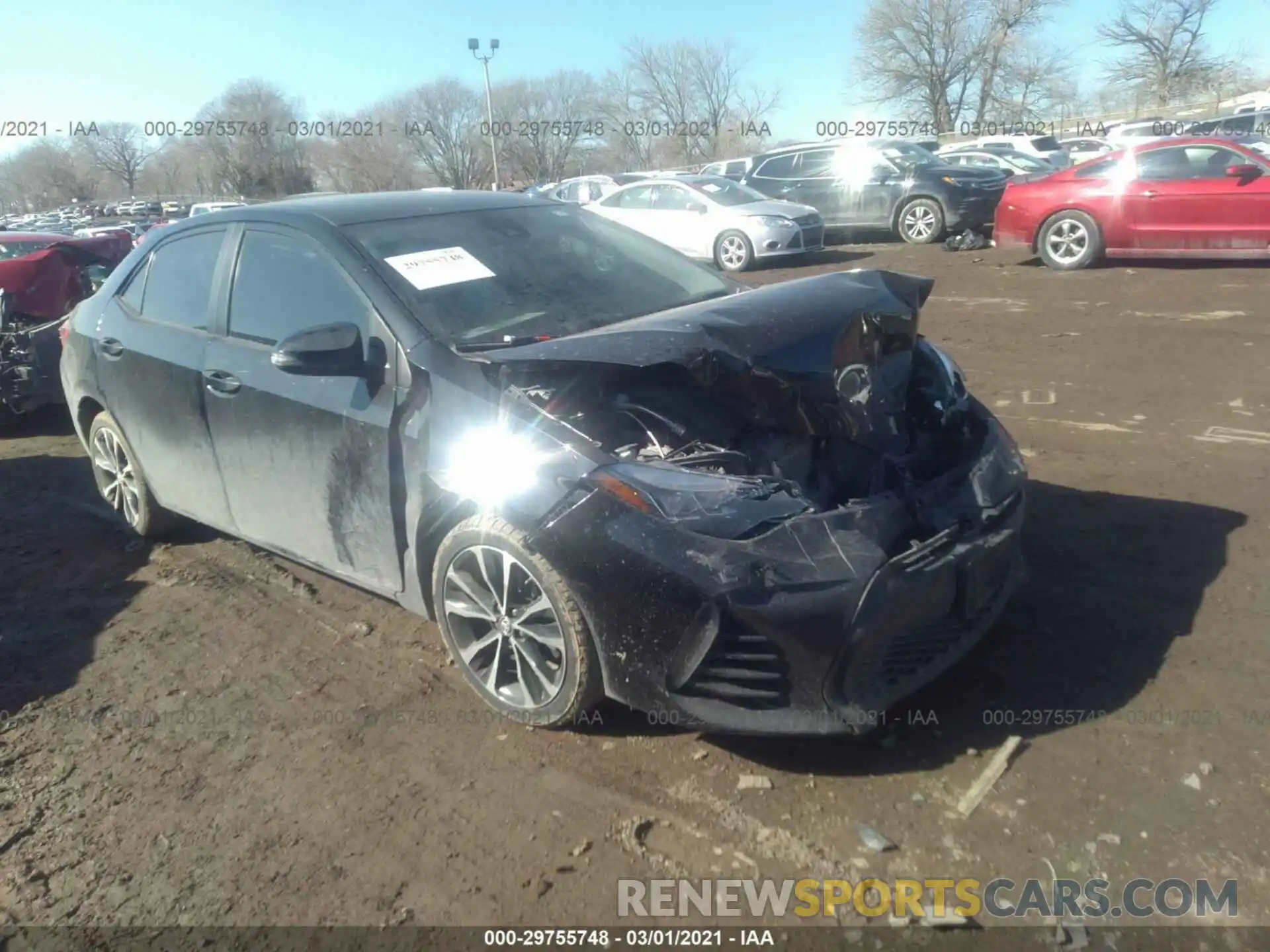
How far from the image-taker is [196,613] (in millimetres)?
4270

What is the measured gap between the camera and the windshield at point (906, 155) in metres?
15.6

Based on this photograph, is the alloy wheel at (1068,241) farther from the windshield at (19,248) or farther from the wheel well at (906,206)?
the windshield at (19,248)

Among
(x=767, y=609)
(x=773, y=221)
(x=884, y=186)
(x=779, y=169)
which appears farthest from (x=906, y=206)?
(x=767, y=609)

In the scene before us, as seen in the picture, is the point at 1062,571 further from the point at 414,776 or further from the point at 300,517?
the point at 300,517

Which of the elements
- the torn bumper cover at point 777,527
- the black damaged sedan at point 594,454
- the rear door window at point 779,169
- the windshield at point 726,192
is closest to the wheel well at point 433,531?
the black damaged sedan at point 594,454

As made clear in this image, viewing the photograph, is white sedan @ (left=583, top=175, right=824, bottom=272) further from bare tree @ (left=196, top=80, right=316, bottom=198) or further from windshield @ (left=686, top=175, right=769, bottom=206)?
bare tree @ (left=196, top=80, right=316, bottom=198)

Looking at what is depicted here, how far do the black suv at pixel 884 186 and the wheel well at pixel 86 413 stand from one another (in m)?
13.1

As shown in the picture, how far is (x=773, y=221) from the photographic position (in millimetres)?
14211

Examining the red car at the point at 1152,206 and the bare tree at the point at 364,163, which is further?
the bare tree at the point at 364,163

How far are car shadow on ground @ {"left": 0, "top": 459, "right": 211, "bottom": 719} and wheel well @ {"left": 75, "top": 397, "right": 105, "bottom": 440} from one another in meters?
0.59

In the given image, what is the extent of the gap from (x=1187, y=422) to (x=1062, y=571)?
8.08 ft

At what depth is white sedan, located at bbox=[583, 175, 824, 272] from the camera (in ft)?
46.7

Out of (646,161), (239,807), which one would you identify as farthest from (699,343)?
(646,161)

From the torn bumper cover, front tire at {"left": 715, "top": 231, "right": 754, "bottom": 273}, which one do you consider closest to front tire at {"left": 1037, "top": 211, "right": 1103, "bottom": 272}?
front tire at {"left": 715, "top": 231, "right": 754, "bottom": 273}
